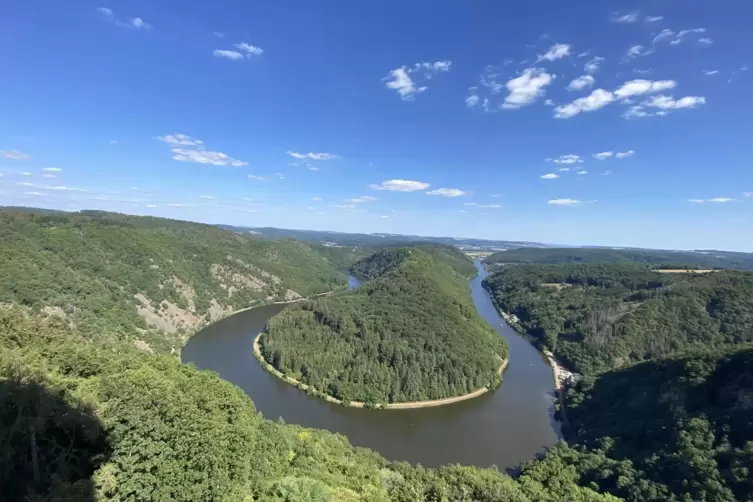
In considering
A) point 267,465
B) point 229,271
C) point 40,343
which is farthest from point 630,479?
point 229,271

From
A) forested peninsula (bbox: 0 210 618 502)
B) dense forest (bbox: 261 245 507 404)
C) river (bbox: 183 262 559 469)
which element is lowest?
river (bbox: 183 262 559 469)

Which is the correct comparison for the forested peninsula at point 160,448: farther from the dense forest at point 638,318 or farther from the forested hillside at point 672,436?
the dense forest at point 638,318

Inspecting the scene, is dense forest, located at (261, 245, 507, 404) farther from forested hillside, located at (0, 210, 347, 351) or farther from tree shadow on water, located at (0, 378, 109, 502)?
tree shadow on water, located at (0, 378, 109, 502)

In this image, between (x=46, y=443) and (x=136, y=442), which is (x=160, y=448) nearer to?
(x=136, y=442)

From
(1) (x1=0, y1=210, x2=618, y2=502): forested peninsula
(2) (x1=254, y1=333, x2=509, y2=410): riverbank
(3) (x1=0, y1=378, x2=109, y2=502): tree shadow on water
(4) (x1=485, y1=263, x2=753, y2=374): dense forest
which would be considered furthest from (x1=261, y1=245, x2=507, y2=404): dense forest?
(3) (x1=0, y1=378, x2=109, y2=502): tree shadow on water

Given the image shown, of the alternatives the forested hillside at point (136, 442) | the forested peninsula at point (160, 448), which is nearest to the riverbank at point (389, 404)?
the forested peninsula at point (160, 448)

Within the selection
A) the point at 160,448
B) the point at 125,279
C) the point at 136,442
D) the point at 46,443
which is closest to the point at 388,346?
the point at 160,448

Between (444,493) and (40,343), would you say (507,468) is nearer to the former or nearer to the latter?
(444,493)
